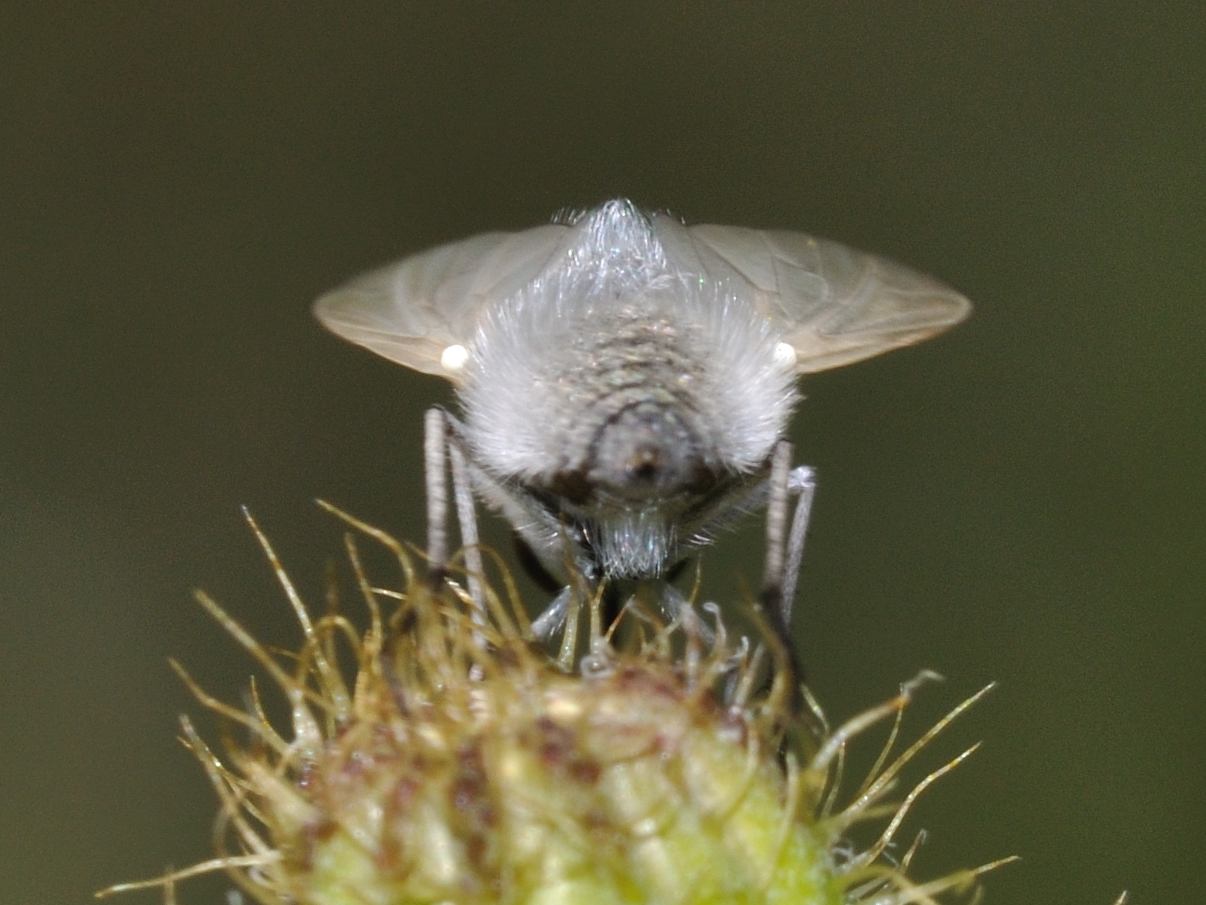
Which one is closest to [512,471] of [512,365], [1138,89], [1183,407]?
[512,365]

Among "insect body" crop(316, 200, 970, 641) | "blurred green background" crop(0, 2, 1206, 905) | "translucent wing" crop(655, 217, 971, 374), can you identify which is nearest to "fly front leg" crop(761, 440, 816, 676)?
"insect body" crop(316, 200, 970, 641)

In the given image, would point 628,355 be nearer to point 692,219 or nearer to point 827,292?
point 827,292

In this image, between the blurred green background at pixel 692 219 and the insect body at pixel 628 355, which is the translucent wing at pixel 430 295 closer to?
the insect body at pixel 628 355

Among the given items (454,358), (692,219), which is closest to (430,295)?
(454,358)

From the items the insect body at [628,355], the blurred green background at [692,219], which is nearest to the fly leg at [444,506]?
the insect body at [628,355]

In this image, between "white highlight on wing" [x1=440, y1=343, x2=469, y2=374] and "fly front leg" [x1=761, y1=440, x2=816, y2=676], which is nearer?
"fly front leg" [x1=761, y1=440, x2=816, y2=676]

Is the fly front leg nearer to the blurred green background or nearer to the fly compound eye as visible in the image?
the fly compound eye

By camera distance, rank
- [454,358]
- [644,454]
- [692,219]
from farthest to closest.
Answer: [692,219] < [454,358] < [644,454]
